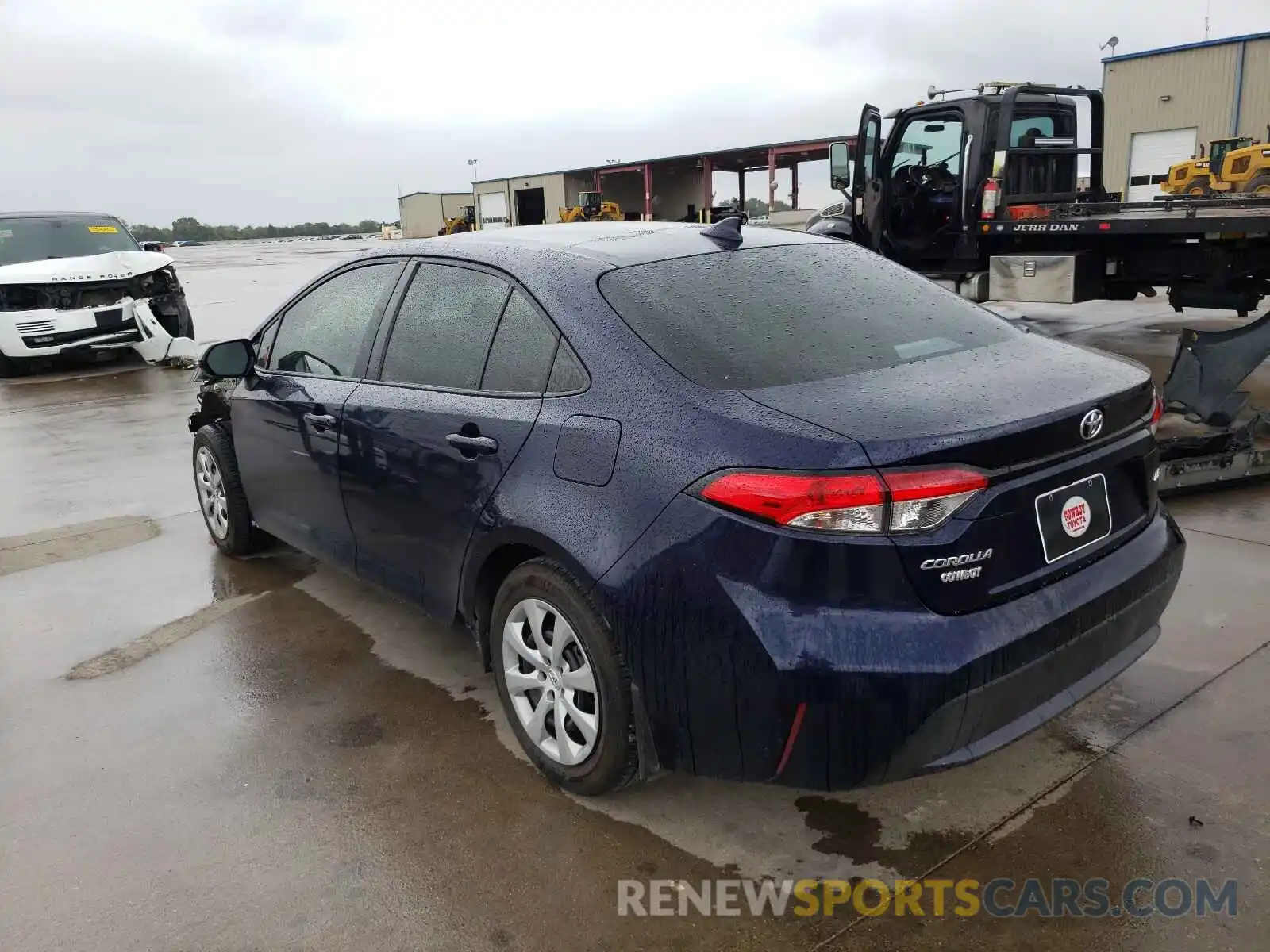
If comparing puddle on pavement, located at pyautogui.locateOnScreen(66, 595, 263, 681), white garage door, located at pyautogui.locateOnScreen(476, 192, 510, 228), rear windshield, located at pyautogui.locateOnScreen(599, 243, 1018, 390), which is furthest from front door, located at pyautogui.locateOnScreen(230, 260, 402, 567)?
white garage door, located at pyautogui.locateOnScreen(476, 192, 510, 228)

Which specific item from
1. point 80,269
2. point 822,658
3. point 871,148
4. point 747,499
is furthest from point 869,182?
point 80,269

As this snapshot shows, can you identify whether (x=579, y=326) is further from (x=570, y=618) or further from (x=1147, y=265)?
(x=1147, y=265)

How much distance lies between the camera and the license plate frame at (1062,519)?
7.93 ft

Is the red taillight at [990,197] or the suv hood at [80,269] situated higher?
the red taillight at [990,197]

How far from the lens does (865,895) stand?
2.47 metres

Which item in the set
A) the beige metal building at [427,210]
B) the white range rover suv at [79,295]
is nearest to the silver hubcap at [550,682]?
the white range rover suv at [79,295]

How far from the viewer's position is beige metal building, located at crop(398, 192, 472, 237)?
2697 inches

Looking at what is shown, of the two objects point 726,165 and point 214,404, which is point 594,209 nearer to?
point 726,165

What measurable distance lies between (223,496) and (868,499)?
383cm

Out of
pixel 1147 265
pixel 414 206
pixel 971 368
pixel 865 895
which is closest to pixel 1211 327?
pixel 1147 265

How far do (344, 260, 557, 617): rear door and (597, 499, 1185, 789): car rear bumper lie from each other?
27.3 inches

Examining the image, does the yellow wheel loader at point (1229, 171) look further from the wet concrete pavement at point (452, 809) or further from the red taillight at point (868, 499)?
the red taillight at point (868, 499)

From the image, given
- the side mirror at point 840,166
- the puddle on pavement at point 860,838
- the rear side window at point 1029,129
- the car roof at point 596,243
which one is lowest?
the puddle on pavement at point 860,838

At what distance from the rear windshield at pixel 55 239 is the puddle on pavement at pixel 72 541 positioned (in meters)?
7.59
